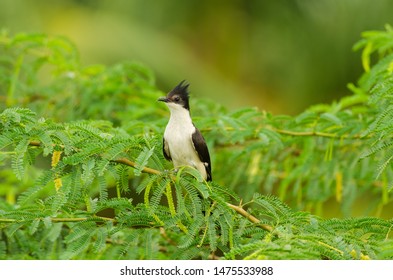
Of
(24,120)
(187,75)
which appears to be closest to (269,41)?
(187,75)

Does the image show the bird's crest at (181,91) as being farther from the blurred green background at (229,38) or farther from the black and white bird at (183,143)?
the blurred green background at (229,38)

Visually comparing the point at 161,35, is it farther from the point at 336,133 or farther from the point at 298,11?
the point at 336,133

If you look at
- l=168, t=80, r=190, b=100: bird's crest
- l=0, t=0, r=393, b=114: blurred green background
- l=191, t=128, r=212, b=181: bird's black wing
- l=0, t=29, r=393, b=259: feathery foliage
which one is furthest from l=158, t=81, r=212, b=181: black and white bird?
l=0, t=0, r=393, b=114: blurred green background

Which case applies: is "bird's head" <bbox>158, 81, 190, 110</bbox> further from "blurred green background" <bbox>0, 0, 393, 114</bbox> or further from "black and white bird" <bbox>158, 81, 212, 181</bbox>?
"blurred green background" <bbox>0, 0, 393, 114</bbox>

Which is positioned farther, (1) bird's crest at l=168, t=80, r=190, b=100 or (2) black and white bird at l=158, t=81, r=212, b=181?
(1) bird's crest at l=168, t=80, r=190, b=100

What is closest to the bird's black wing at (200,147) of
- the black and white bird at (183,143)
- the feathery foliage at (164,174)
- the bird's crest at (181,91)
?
the black and white bird at (183,143)

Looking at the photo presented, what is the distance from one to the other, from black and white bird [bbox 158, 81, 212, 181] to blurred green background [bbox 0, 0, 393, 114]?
261 inches

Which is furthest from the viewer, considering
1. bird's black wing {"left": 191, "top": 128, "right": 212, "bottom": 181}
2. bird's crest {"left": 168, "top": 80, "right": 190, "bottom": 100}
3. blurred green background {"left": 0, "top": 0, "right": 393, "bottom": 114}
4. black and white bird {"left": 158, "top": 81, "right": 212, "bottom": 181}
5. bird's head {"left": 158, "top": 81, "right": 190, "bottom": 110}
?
blurred green background {"left": 0, "top": 0, "right": 393, "bottom": 114}

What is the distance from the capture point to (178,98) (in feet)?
18.3

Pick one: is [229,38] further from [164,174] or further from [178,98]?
[164,174]

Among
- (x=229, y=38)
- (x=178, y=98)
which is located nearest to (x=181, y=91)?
(x=178, y=98)

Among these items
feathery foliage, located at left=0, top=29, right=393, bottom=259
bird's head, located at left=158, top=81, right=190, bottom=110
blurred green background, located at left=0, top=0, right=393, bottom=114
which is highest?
blurred green background, located at left=0, top=0, right=393, bottom=114

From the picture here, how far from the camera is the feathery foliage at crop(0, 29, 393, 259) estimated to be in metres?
3.60
